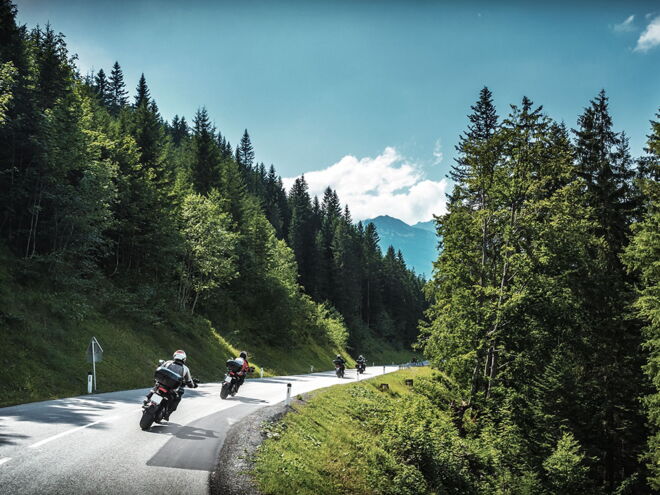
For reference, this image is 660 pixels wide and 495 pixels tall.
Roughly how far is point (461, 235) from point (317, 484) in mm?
15941

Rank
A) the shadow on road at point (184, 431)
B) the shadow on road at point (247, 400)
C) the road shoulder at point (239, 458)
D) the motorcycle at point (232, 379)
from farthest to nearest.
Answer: the motorcycle at point (232, 379), the shadow on road at point (247, 400), the shadow on road at point (184, 431), the road shoulder at point (239, 458)

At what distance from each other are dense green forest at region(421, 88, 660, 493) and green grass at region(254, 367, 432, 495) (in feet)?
18.5

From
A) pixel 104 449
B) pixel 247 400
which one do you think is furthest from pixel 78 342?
pixel 104 449

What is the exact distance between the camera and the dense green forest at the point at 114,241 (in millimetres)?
A: 23672

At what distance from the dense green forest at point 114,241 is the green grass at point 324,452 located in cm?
1047

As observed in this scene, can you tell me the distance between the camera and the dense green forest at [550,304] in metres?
19.1

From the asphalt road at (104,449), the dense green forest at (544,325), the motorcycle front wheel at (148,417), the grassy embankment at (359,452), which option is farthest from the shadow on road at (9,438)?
the dense green forest at (544,325)

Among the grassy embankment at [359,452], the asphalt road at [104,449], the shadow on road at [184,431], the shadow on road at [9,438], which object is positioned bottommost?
the grassy embankment at [359,452]

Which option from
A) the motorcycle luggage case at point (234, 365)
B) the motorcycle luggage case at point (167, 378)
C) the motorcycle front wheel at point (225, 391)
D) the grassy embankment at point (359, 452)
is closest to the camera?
the grassy embankment at point (359, 452)

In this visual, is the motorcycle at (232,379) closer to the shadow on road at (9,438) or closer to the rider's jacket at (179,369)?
the rider's jacket at (179,369)

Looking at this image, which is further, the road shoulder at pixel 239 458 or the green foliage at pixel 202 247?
the green foliage at pixel 202 247

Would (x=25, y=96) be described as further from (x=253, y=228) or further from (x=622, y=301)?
(x=622, y=301)

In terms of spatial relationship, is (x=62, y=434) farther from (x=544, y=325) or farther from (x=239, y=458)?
(x=544, y=325)

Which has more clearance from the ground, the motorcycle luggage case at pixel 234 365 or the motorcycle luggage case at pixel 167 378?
the motorcycle luggage case at pixel 167 378
